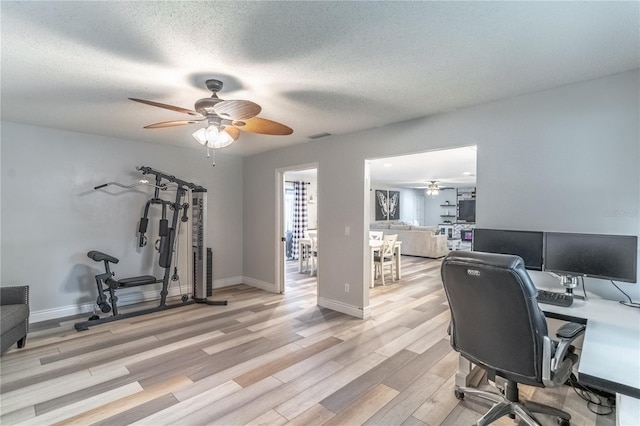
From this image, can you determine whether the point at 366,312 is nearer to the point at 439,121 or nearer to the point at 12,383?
the point at 439,121

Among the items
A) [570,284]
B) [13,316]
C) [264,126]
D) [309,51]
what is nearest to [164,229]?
[13,316]

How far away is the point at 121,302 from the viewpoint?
4.49m

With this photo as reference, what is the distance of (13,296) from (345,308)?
359 cm

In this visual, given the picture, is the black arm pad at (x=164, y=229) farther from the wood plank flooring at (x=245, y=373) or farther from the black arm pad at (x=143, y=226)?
the wood plank flooring at (x=245, y=373)

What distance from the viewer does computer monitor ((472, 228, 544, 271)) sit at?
7.97 ft

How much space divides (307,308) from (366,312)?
86cm

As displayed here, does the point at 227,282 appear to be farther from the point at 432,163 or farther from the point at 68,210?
the point at 432,163

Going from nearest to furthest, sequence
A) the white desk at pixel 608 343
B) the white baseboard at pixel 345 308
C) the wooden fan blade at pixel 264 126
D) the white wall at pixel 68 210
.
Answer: the white desk at pixel 608 343 → the wooden fan blade at pixel 264 126 → the white wall at pixel 68 210 → the white baseboard at pixel 345 308

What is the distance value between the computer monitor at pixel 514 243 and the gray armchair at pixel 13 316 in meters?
4.23

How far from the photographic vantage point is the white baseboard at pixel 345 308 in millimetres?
3998

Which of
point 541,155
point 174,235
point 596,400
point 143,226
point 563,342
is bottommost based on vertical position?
point 596,400

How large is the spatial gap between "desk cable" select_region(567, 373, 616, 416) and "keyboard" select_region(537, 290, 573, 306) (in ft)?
1.86

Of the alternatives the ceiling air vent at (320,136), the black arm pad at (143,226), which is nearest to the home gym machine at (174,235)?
the black arm pad at (143,226)

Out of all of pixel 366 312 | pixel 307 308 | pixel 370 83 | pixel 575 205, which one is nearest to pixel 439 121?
pixel 370 83
